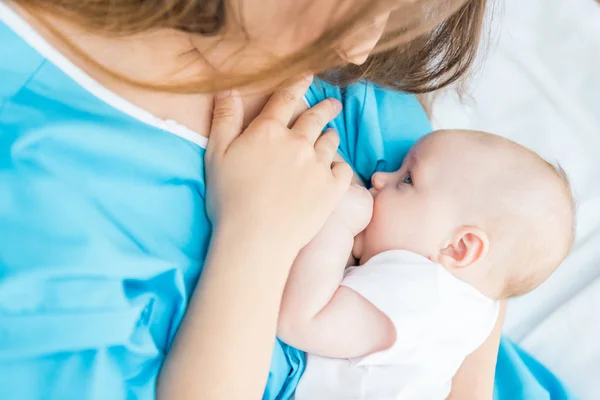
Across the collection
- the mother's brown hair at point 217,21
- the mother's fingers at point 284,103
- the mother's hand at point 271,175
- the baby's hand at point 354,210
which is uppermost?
the mother's brown hair at point 217,21

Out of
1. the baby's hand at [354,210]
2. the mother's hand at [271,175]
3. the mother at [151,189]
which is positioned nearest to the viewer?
the mother at [151,189]

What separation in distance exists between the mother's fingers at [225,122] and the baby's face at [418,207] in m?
0.22

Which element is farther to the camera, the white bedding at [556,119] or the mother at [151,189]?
the white bedding at [556,119]

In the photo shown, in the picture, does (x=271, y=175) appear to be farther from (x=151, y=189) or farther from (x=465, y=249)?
(x=465, y=249)

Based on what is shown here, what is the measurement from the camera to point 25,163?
54 cm

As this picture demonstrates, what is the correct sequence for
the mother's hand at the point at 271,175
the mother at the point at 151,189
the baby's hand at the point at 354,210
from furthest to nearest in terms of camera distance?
the baby's hand at the point at 354,210
the mother's hand at the point at 271,175
the mother at the point at 151,189

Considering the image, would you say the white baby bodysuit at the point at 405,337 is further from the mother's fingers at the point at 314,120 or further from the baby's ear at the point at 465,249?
the mother's fingers at the point at 314,120

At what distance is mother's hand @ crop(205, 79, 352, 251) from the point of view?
2.06 feet

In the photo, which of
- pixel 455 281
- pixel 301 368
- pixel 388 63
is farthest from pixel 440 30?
pixel 301 368

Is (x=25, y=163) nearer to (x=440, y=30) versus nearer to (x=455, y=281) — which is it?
(x=455, y=281)

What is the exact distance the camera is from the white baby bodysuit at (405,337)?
0.67 metres

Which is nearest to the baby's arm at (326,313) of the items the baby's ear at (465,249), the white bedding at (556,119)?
the baby's ear at (465,249)

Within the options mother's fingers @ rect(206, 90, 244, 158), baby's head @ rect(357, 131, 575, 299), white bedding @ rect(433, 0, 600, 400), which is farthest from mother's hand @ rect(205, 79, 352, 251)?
white bedding @ rect(433, 0, 600, 400)

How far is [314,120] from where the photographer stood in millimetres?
743
